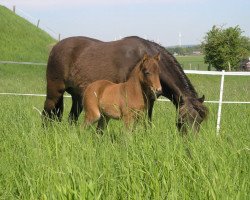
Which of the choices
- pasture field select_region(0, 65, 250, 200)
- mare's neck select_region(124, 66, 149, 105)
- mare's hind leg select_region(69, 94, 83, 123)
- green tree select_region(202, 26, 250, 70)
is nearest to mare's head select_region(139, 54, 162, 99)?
mare's neck select_region(124, 66, 149, 105)

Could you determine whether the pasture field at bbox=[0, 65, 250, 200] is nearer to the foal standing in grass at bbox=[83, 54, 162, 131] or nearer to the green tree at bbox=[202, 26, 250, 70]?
the foal standing in grass at bbox=[83, 54, 162, 131]

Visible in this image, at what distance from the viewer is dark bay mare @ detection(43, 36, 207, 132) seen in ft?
21.4

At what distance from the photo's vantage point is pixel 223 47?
1902 inches

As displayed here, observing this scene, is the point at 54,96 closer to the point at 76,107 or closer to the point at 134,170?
the point at 76,107

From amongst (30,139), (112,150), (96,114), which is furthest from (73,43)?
(112,150)

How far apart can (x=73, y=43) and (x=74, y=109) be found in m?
1.23

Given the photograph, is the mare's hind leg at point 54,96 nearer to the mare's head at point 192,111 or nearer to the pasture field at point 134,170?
the mare's head at point 192,111

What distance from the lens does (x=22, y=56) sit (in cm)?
3056

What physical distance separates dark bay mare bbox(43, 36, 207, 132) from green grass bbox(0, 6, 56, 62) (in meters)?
21.4

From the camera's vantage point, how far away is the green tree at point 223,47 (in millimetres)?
47406

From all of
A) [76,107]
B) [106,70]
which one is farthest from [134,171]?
[76,107]

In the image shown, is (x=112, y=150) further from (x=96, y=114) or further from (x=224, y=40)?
(x=224, y=40)

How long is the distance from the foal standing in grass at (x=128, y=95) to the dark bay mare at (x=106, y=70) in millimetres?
501

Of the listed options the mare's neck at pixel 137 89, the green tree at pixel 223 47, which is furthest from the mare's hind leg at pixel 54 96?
the green tree at pixel 223 47
